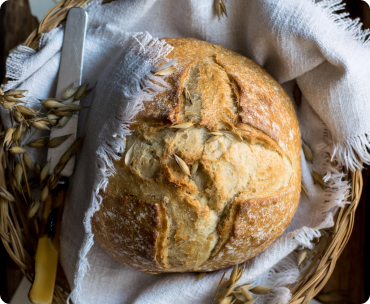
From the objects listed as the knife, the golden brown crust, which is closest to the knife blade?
the knife

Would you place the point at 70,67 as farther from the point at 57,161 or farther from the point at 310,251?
the point at 310,251

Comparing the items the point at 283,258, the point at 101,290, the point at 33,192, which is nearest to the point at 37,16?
the point at 33,192

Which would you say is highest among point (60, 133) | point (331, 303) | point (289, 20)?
point (289, 20)

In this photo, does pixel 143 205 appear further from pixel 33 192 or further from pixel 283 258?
pixel 283 258


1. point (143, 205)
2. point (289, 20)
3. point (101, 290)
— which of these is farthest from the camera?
point (101, 290)

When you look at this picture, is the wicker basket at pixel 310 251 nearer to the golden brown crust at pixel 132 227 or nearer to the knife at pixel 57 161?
the knife at pixel 57 161

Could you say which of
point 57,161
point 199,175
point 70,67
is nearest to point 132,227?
point 199,175
